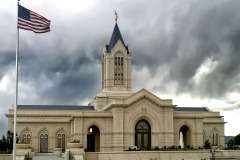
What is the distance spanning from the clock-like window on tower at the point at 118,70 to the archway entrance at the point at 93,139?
43.0 ft

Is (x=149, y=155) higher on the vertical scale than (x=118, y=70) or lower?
lower

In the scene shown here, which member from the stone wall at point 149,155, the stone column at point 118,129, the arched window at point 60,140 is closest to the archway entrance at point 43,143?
the arched window at point 60,140

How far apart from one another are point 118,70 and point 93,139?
648 inches

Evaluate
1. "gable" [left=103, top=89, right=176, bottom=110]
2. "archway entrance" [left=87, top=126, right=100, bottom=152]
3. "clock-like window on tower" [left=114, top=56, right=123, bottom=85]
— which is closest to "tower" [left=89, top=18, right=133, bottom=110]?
"clock-like window on tower" [left=114, top=56, right=123, bottom=85]

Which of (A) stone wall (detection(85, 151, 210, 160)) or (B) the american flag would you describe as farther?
(A) stone wall (detection(85, 151, 210, 160))

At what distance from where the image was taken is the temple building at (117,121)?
6056cm

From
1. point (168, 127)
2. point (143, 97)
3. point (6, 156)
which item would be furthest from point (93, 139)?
point (6, 156)

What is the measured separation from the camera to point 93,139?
222ft

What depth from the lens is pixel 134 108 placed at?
6116 centimetres

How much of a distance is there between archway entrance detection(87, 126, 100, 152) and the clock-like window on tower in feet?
43.0

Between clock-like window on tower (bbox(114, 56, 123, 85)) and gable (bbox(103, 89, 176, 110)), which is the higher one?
clock-like window on tower (bbox(114, 56, 123, 85))

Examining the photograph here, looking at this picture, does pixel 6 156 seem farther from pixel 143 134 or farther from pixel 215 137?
pixel 215 137

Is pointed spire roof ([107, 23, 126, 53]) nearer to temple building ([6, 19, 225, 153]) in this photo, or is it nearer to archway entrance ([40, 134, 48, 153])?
temple building ([6, 19, 225, 153])

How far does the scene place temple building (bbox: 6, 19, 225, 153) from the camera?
6056 centimetres
